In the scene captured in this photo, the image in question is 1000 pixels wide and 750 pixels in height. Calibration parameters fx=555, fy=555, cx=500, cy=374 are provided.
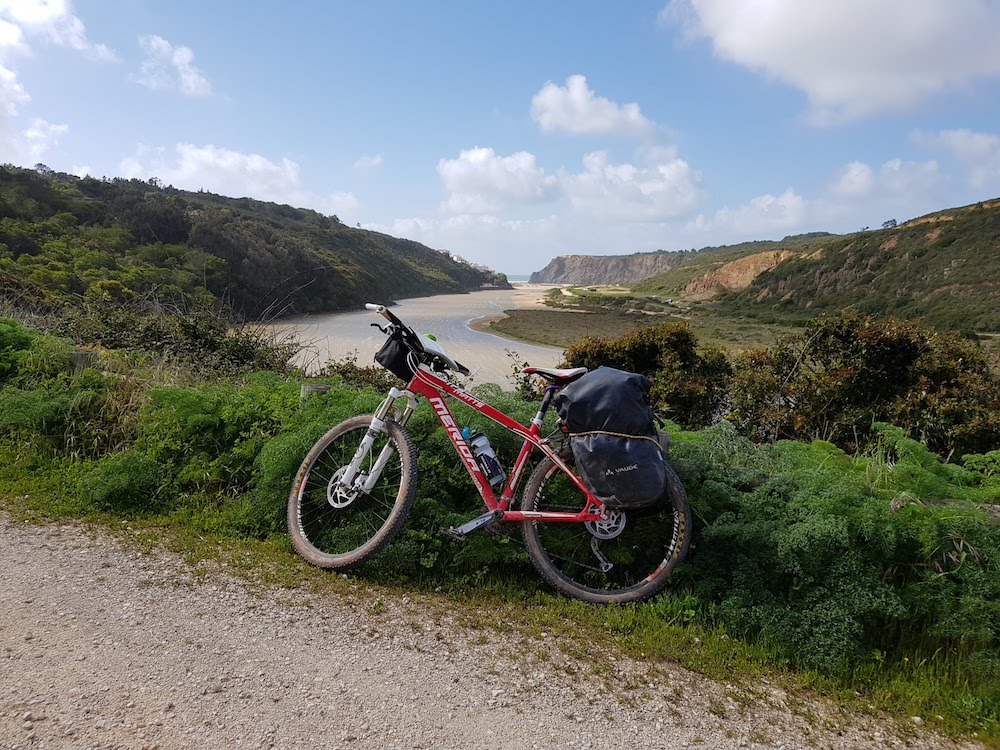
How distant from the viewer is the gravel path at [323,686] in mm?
2109

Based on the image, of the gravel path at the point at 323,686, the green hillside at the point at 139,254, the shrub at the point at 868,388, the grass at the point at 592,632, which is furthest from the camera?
the green hillside at the point at 139,254

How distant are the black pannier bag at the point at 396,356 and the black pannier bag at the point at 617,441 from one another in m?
1.08

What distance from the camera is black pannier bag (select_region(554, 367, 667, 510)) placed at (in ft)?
9.68

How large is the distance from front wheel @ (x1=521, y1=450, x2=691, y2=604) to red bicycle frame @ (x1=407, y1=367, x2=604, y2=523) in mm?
73

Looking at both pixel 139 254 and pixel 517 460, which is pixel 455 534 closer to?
pixel 517 460

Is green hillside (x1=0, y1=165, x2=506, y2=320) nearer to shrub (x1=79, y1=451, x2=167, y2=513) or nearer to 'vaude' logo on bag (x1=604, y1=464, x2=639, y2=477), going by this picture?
shrub (x1=79, y1=451, x2=167, y2=513)

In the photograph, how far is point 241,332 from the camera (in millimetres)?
9453

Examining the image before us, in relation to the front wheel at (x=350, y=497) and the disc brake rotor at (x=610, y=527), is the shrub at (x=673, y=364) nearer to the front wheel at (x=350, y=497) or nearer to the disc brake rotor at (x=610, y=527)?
the disc brake rotor at (x=610, y=527)

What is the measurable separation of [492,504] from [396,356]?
1.09 m

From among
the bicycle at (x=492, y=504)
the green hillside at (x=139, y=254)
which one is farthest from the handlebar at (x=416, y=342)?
the green hillside at (x=139, y=254)

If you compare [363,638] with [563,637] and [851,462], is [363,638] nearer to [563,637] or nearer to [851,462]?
[563,637]

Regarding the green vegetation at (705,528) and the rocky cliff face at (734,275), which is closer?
the green vegetation at (705,528)

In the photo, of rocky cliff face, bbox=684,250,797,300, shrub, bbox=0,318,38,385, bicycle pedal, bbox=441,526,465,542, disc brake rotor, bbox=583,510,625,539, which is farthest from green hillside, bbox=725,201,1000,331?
shrub, bbox=0,318,38,385

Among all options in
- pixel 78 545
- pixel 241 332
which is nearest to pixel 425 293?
pixel 241 332
